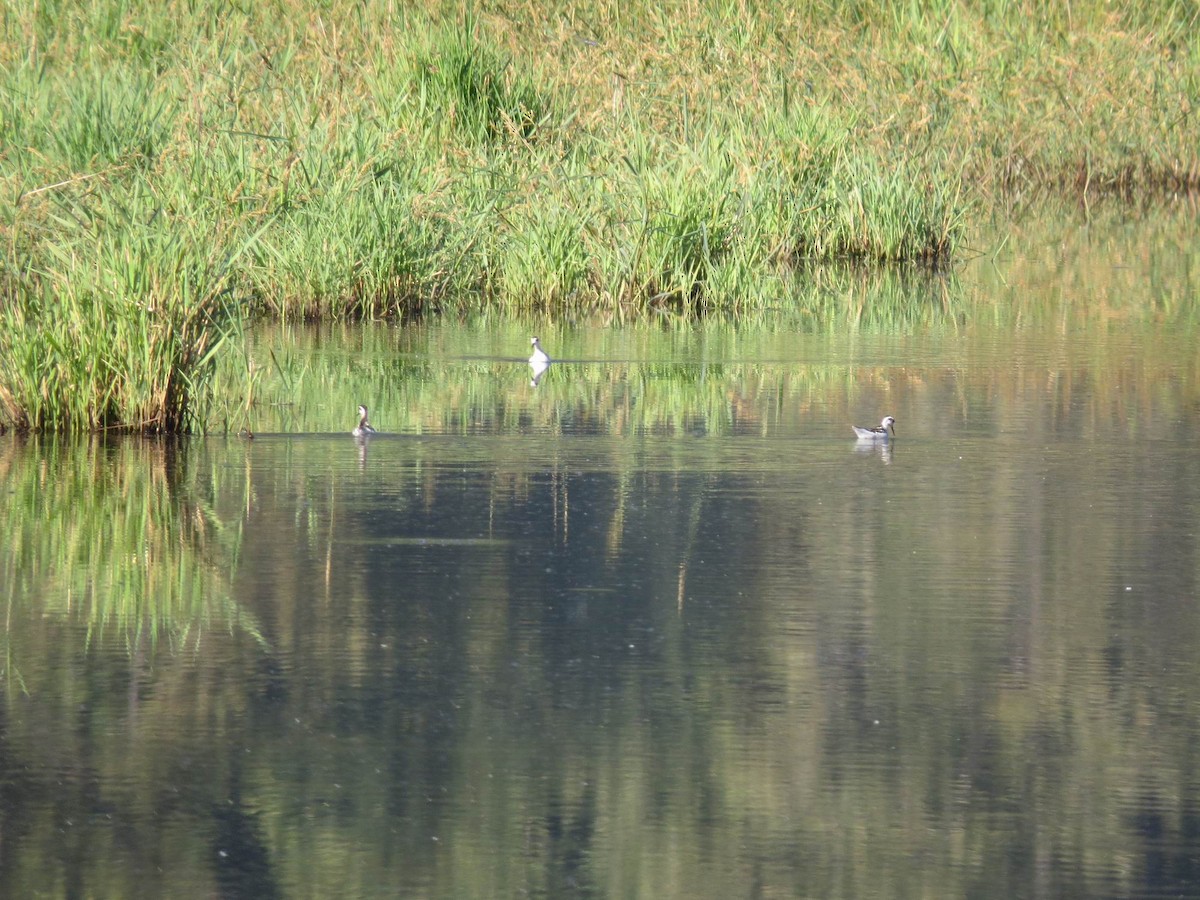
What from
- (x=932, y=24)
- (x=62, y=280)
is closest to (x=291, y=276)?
(x=62, y=280)

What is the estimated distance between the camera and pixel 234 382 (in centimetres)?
989

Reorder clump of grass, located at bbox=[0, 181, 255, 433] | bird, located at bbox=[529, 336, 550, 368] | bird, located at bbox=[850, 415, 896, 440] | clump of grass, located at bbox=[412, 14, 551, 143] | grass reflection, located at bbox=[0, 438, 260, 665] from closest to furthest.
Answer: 1. grass reflection, located at bbox=[0, 438, 260, 665]
2. clump of grass, located at bbox=[0, 181, 255, 433]
3. bird, located at bbox=[850, 415, 896, 440]
4. bird, located at bbox=[529, 336, 550, 368]
5. clump of grass, located at bbox=[412, 14, 551, 143]

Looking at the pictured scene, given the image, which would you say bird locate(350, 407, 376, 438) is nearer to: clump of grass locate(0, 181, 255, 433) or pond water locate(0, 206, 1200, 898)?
pond water locate(0, 206, 1200, 898)

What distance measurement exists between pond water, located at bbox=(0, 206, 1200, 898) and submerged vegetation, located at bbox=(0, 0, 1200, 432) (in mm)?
571

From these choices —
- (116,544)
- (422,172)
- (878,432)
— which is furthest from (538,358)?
(116,544)

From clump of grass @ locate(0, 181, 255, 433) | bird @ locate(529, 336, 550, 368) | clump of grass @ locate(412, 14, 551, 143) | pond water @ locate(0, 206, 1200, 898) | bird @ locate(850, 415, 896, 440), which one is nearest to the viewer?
pond water @ locate(0, 206, 1200, 898)

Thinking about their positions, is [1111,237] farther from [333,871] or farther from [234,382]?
[333,871]

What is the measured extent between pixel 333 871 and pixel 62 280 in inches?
197

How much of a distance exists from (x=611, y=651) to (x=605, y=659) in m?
0.08

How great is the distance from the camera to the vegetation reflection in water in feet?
13.5

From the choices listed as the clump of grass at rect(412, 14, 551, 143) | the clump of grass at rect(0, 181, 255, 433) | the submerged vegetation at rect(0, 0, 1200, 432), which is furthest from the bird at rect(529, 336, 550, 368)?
the clump of grass at rect(412, 14, 551, 143)

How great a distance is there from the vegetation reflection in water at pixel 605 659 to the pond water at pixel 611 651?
0.01 m

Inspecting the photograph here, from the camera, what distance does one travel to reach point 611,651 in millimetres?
5422

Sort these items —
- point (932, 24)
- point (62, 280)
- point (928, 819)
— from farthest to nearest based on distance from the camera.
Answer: point (932, 24) → point (62, 280) → point (928, 819)
